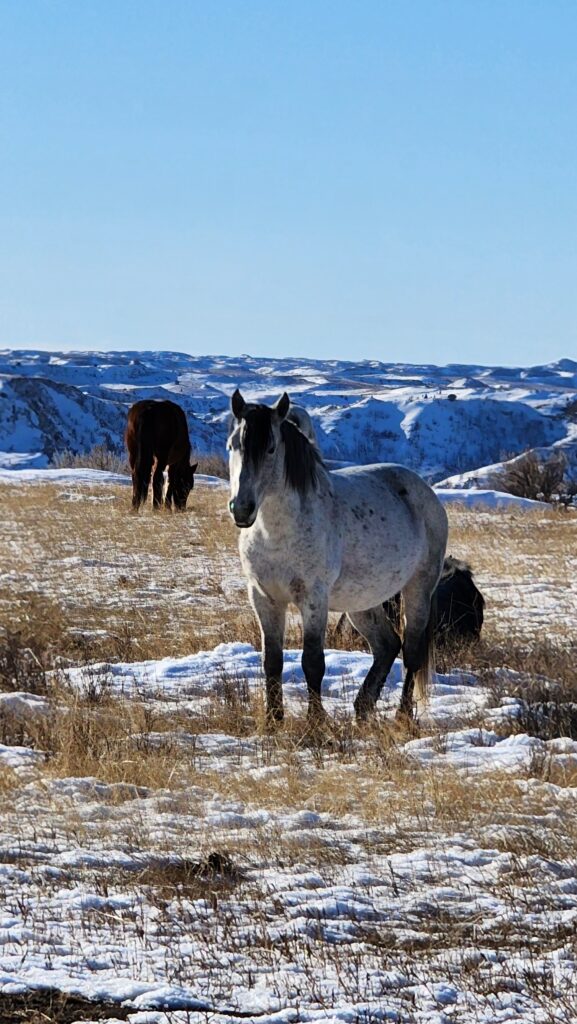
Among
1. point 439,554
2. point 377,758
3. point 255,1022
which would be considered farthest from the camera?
point 439,554

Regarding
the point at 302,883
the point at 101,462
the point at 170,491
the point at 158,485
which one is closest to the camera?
the point at 302,883

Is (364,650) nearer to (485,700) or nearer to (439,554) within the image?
(439,554)

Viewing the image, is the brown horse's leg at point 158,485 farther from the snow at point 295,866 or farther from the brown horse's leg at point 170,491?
the snow at point 295,866

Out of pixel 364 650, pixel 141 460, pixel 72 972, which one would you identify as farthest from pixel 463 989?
pixel 141 460

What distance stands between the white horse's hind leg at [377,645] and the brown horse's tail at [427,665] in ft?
0.67

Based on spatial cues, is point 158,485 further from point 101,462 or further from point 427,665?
point 101,462

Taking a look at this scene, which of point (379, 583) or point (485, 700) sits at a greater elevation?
point (379, 583)

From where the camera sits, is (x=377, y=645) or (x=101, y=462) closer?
(x=377, y=645)

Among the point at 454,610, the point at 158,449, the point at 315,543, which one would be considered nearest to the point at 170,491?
the point at 158,449

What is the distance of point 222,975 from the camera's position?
3.51 metres

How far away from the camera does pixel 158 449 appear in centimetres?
2208

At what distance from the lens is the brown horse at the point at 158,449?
21.8 metres

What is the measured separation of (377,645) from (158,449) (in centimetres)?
1376

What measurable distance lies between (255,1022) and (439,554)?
6.10m
